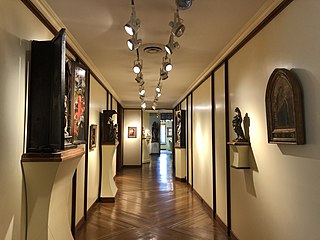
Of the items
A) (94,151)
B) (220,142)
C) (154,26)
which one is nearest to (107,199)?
(94,151)

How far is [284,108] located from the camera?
2.25 metres

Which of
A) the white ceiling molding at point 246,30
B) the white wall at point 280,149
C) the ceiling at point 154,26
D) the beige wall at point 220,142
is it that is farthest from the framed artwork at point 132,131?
the white wall at point 280,149

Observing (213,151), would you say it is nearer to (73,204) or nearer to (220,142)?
(220,142)

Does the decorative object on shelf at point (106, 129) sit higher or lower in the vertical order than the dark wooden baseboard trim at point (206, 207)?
higher

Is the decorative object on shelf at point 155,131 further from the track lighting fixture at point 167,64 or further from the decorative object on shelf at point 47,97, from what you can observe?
the decorative object on shelf at point 47,97

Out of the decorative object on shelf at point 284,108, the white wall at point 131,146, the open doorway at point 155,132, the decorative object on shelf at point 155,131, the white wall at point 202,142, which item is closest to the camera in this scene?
the decorative object on shelf at point 284,108

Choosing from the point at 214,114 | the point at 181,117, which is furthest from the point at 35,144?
the point at 181,117

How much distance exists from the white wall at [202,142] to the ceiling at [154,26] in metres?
0.84

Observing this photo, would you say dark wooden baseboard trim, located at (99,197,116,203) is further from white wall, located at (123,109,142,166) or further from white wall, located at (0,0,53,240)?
white wall, located at (123,109,142,166)

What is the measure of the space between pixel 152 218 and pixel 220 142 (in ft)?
6.12

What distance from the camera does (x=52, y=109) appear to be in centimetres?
232

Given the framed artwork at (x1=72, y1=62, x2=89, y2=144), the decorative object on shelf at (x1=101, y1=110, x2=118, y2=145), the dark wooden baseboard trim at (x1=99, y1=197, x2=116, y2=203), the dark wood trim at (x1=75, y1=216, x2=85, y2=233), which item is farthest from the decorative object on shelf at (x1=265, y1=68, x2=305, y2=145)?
the dark wooden baseboard trim at (x1=99, y1=197, x2=116, y2=203)

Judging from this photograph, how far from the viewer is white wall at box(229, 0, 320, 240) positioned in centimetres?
191

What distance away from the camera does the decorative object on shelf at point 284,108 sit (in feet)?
6.67
